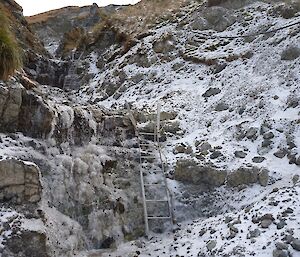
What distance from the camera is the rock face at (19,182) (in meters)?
8.40

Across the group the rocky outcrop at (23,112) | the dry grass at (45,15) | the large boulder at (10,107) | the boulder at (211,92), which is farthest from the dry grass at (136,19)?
the dry grass at (45,15)

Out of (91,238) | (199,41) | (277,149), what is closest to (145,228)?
(91,238)

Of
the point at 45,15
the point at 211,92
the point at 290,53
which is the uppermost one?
the point at 45,15

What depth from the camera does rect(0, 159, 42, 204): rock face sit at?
331 inches

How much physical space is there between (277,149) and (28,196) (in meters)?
6.42

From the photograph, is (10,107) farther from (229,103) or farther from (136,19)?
(136,19)

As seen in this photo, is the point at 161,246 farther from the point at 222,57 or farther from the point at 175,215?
the point at 222,57

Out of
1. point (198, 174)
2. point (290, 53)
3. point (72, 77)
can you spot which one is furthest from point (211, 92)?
point (72, 77)

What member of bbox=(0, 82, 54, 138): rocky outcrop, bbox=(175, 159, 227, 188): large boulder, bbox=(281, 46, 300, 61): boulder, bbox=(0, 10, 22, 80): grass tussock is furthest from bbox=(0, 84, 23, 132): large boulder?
bbox=(281, 46, 300, 61): boulder

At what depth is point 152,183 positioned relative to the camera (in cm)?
1182

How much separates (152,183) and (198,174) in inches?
50.6

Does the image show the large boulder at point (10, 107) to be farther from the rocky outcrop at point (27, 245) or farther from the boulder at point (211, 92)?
the boulder at point (211, 92)

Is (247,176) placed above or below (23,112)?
below

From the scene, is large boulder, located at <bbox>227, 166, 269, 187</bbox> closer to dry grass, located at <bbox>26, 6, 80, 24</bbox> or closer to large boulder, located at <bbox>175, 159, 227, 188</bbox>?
large boulder, located at <bbox>175, 159, 227, 188</bbox>
